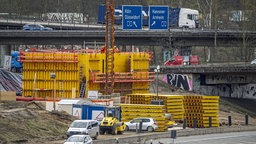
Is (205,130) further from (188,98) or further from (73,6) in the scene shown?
(73,6)

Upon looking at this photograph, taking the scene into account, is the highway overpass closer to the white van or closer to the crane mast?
the crane mast

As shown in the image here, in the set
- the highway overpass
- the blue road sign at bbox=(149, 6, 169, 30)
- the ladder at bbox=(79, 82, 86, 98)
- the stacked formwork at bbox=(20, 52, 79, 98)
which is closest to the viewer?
the stacked formwork at bbox=(20, 52, 79, 98)

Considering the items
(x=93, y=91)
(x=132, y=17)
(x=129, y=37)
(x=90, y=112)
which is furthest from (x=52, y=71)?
(x=129, y=37)

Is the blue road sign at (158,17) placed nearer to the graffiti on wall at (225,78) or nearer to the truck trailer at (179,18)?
the graffiti on wall at (225,78)

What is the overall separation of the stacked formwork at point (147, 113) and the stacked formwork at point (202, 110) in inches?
172

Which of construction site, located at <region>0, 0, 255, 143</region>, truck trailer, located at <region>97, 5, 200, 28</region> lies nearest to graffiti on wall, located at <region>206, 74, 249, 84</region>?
construction site, located at <region>0, 0, 255, 143</region>

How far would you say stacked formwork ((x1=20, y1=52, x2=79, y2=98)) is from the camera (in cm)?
8056

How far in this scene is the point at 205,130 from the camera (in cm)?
6888

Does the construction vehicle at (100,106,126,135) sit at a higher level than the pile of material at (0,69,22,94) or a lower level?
lower

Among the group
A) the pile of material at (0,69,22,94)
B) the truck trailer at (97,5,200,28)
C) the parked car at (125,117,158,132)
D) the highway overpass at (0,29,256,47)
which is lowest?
the parked car at (125,117,158,132)

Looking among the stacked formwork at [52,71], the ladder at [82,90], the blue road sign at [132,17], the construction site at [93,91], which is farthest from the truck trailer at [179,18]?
the ladder at [82,90]

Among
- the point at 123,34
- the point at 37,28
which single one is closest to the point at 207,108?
the point at 123,34

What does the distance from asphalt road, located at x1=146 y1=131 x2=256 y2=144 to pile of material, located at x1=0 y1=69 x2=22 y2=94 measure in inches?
982

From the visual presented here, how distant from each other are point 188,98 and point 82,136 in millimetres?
23460
